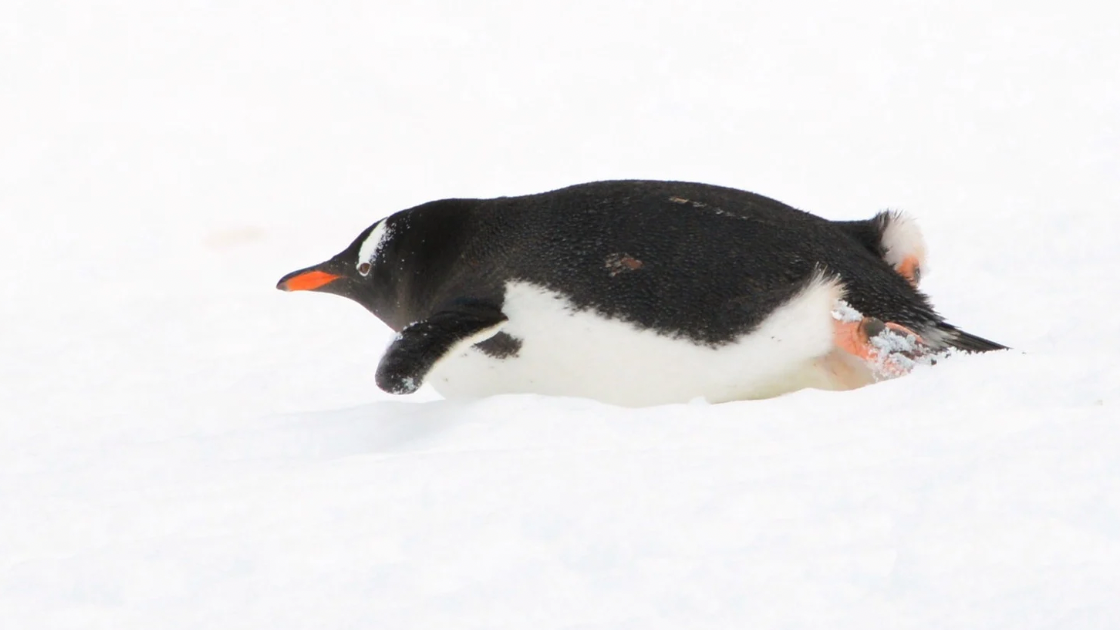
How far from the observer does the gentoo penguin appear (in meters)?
2.72

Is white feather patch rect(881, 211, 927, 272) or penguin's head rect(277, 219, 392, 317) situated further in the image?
penguin's head rect(277, 219, 392, 317)

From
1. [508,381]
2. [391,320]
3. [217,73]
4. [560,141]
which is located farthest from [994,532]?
[217,73]

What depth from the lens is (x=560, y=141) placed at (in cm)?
760

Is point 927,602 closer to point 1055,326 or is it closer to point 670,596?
point 670,596

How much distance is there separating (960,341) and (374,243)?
151 cm

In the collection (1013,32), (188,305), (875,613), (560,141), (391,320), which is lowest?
(875,613)

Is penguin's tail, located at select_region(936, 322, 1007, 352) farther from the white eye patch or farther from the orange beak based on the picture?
the orange beak

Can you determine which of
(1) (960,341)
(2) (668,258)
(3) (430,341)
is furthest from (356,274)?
(1) (960,341)

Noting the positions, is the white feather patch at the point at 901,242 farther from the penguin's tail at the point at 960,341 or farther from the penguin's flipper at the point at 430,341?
the penguin's flipper at the point at 430,341

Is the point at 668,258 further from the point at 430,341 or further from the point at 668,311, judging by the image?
the point at 430,341

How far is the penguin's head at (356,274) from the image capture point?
3.39m

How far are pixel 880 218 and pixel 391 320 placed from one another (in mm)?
1313

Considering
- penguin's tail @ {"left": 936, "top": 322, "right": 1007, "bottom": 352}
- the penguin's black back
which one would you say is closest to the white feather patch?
the penguin's black back

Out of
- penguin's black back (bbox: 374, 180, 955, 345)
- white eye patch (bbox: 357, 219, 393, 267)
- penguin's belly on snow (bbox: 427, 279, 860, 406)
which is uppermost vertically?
white eye patch (bbox: 357, 219, 393, 267)
